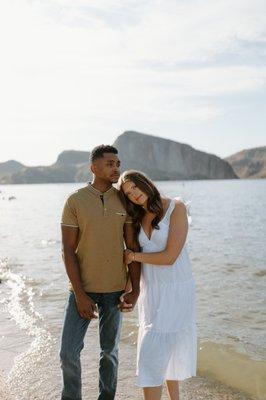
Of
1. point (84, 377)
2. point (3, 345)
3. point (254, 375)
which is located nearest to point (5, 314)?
point (3, 345)

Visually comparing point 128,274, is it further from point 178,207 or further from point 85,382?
point 85,382

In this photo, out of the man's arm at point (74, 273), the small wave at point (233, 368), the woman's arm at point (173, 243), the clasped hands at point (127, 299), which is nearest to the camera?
the woman's arm at point (173, 243)

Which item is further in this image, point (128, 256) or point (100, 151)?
point (100, 151)

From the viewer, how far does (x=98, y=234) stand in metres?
4.48

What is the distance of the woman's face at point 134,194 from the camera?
4.38 metres

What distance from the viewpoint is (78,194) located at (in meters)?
4.48

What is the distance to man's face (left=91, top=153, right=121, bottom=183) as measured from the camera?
458cm

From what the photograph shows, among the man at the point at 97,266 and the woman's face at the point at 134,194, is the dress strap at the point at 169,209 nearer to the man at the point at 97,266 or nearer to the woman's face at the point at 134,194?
the woman's face at the point at 134,194

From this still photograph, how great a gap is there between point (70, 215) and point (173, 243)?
912 millimetres

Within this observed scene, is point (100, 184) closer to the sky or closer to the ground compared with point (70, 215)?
closer to the sky

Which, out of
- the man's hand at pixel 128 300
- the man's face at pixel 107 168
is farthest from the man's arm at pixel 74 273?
the man's face at pixel 107 168

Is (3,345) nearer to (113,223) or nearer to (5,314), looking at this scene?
(5,314)

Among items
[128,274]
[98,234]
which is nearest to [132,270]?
[128,274]

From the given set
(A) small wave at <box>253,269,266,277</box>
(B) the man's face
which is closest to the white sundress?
(B) the man's face
